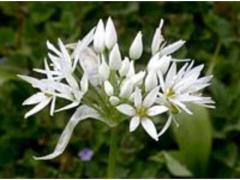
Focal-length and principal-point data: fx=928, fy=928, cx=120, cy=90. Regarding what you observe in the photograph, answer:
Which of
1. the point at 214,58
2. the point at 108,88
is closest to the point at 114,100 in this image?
the point at 108,88

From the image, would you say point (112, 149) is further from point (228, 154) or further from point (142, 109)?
point (228, 154)

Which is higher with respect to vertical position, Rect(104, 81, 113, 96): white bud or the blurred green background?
Rect(104, 81, 113, 96): white bud

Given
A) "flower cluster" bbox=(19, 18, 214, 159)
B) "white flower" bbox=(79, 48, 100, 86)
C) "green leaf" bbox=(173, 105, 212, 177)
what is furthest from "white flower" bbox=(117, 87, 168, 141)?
"green leaf" bbox=(173, 105, 212, 177)

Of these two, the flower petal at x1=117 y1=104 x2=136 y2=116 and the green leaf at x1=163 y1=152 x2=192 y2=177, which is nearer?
the flower petal at x1=117 y1=104 x2=136 y2=116

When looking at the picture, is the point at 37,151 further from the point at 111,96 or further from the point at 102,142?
the point at 111,96

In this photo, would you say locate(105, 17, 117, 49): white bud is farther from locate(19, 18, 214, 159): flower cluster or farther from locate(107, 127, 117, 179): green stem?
locate(107, 127, 117, 179): green stem

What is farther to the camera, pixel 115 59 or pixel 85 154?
pixel 85 154
